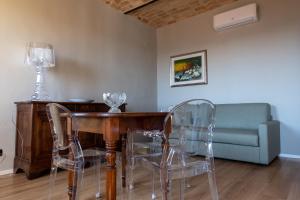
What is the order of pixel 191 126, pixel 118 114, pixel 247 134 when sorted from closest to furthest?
1. pixel 118 114
2. pixel 191 126
3. pixel 247 134

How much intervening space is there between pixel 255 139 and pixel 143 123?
1.92 m

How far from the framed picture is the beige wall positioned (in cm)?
49

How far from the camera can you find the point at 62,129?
1.61 meters

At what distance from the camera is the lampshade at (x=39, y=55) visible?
2.61 metres

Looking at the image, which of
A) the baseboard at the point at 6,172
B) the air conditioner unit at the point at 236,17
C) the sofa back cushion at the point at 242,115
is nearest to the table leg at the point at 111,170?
the baseboard at the point at 6,172

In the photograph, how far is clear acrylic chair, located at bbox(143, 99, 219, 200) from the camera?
1.40 m

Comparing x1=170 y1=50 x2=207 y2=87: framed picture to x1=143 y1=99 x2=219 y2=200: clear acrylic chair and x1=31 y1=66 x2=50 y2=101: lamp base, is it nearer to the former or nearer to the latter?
x1=31 y1=66 x2=50 y2=101: lamp base

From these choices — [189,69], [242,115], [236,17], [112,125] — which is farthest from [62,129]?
[236,17]

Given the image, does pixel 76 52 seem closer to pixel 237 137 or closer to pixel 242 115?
pixel 237 137

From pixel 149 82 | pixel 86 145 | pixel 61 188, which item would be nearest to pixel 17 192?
pixel 61 188

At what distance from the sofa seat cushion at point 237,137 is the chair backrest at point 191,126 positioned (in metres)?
1.54

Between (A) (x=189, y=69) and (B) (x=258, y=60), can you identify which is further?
(A) (x=189, y=69)

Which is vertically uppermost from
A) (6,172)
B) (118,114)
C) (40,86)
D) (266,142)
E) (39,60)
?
(39,60)

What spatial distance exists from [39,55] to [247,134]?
112 inches
